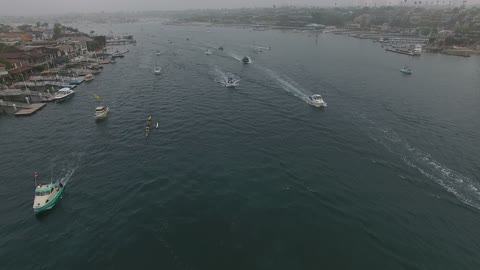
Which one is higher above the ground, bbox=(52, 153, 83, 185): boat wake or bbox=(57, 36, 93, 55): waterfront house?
bbox=(57, 36, 93, 55): waterfront house

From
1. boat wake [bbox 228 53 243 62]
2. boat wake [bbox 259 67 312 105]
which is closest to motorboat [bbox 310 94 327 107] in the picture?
boat wake [bbox 259 67 312 105]

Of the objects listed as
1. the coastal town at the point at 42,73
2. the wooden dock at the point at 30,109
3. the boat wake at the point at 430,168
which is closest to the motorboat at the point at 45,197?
the wooden dock at the point at 30,109

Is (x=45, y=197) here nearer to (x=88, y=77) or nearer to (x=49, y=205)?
(x=49, y=205)

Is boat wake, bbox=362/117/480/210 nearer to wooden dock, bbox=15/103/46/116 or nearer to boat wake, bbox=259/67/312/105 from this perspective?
boat wake, bbox=259/67/312/105

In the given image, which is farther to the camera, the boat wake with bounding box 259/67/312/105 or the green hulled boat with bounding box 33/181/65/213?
the boat wake with bounding box 259/67/312/105

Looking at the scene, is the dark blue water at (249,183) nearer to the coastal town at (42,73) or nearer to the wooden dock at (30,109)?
the wooden dock at (30,109)

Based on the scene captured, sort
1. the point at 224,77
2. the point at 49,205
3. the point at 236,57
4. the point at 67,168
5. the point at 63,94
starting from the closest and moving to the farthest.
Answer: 1. the point at 49,205
2. the point at 67,168
3. the point at 63,94
4. the point at 224,77
5. the point at 236,57

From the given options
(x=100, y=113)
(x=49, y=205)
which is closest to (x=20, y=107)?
(x=100, y=113)
